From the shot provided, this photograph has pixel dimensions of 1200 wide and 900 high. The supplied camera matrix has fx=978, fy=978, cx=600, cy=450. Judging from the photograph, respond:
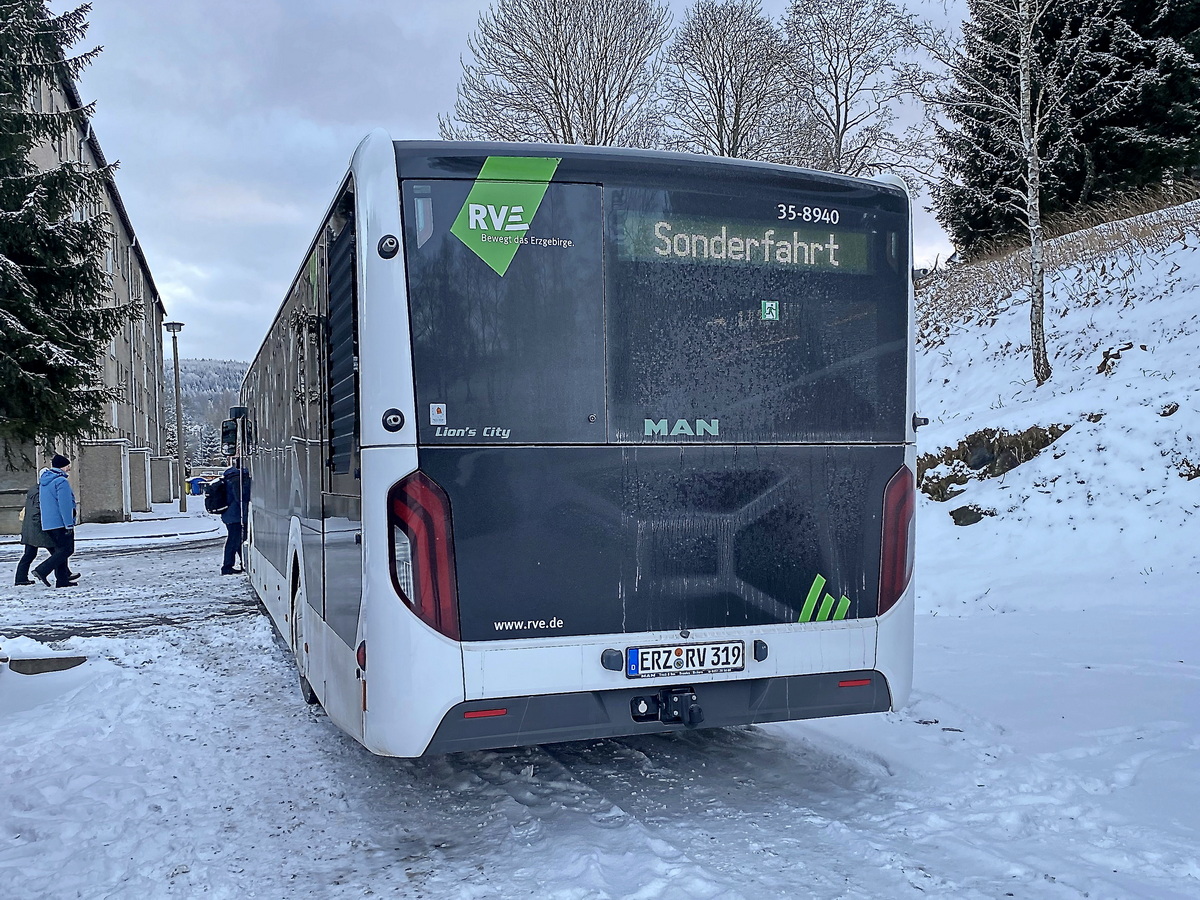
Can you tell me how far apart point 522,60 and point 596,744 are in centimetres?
2268

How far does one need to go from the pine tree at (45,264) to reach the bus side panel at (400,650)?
17.8 meters

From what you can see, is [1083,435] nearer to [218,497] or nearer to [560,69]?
[218,497]

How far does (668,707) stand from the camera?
438 centimetres

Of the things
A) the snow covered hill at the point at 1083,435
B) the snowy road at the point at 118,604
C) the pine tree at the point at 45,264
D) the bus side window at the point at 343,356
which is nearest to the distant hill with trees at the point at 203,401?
the pine tree at the point at 45,264

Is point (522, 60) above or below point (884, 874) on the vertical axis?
above

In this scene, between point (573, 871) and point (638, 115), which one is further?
point (638, 115)

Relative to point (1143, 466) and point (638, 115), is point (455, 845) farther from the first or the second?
point (638, 115)

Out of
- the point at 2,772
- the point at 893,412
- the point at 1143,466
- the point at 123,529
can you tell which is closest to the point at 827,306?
the point at 893,412

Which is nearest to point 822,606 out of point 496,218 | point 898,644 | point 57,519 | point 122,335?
point 898,644

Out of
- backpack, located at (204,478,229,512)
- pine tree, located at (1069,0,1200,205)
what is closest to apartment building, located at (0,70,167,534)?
backpack, located at (204,478,229,512)

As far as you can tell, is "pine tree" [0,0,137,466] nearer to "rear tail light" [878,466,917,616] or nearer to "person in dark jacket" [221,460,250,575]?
"person in dark jacket" [221,460,250,575]

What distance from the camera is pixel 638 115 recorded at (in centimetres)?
2575

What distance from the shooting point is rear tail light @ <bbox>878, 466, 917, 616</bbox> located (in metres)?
4.82

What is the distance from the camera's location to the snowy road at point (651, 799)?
3797 mm
